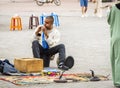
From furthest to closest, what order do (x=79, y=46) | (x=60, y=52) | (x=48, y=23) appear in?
(x=79, y=46), (x=60, y=52), (x=48, y=23)

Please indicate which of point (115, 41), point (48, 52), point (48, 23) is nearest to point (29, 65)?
point (48, 52)

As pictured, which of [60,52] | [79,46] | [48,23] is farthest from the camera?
[79,46]

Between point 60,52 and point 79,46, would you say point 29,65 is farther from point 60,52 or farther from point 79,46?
point 79,46

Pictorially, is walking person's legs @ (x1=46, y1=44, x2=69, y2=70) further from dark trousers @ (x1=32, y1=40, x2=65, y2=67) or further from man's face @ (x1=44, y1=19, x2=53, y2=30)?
man's face @ (x1=44, y1=19, x2=53, y2=30)

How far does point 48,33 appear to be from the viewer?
1272 cm

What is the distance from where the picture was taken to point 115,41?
10.1 m

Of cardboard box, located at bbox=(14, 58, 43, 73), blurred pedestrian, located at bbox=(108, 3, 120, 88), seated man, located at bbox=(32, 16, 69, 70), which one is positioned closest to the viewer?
blurred pedestrian, located at bbox=(108, 3, 120, 88)

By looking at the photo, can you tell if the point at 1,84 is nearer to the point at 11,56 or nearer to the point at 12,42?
the point at 11,56

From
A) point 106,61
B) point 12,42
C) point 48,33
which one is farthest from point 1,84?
point 12,42

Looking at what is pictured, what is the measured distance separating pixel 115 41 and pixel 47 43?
2.96 metres

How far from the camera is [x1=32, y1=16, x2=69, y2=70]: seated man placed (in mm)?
12547

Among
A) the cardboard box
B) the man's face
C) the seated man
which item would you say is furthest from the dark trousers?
the cardboard box

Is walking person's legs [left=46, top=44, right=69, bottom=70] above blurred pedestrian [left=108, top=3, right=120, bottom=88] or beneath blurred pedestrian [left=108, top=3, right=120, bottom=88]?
beneath

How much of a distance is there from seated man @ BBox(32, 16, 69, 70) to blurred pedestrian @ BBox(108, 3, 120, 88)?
7.85 feet
